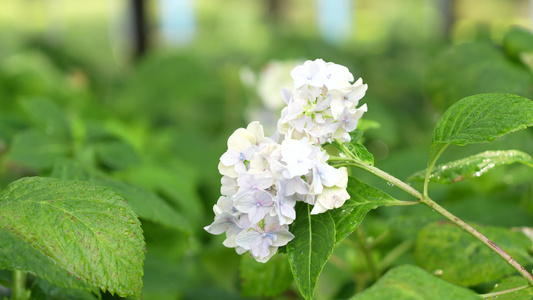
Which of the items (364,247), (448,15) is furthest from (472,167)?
(448,15)

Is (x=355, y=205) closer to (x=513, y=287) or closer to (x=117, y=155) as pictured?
(x=513, y=287)

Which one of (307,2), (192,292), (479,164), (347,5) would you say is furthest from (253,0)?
(479,164)

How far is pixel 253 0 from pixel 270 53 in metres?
2.42

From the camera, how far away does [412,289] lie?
1.61ft

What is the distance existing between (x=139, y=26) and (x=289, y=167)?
297 centimetres

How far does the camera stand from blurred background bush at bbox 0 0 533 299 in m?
1.03

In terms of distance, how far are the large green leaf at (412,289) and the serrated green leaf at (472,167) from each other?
17cm

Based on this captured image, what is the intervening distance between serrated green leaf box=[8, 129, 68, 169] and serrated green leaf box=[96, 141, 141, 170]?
6 centimetres

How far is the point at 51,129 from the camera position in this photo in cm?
108

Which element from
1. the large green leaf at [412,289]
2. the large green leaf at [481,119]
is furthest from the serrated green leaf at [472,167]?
the large green leaf at [412,289]

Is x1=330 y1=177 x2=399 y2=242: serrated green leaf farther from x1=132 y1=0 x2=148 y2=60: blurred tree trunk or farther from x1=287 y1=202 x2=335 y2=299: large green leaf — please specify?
x1=132 y1=0 x2=148 y2=60: blurred tree trunk

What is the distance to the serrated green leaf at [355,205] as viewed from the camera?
→ 58 centimetres

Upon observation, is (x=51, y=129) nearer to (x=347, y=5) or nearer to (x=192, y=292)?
(x=192, y=292)

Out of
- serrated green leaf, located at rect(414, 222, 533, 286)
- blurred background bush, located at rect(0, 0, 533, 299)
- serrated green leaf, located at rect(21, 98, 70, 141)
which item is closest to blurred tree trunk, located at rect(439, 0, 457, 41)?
blurred background bush, located at rect(0, 0, 533, 299)
